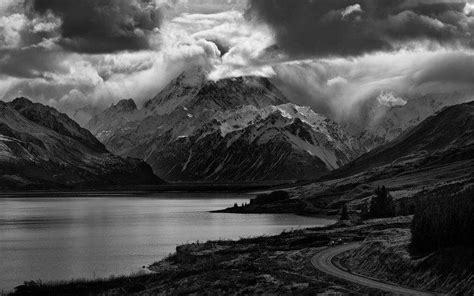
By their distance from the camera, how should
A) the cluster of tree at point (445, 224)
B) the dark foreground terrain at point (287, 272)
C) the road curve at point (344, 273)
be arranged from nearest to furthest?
the road curve at point (344, 273), the dark foreground terrain at point (287, 272), the cluster of tree at point (445, 224)

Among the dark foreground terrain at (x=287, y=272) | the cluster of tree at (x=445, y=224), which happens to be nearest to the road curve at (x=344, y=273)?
the dark foreground terrain at (x=287, y=272)

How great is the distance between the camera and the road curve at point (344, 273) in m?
74.4

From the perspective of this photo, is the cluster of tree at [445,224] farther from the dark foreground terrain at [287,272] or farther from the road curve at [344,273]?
the road curve at [344,273]

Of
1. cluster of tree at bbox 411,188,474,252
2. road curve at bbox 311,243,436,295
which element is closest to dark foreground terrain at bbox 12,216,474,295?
road curve at bbox 311,243,436,295

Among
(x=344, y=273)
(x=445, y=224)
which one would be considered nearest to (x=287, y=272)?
(x=344, y=273)

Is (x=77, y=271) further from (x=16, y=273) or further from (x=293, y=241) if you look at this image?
(x=293, y=241)

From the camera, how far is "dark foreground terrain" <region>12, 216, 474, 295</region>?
75.1 m

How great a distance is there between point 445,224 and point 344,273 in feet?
40.4

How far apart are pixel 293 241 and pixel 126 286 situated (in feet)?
134

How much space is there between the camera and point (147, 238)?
605ft

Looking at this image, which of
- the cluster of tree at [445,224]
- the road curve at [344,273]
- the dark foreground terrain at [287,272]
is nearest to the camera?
the road curve at [344,273]

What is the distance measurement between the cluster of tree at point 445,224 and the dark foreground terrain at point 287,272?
222 cm

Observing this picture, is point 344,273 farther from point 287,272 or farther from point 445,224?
point 445,224

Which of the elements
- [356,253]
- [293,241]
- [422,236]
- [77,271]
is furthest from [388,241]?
[77,271]
